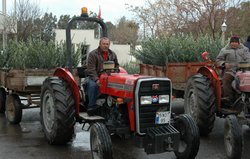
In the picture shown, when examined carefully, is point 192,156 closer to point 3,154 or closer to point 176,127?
point 176,127

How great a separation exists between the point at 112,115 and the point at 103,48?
121 centimetres

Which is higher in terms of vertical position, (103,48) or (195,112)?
(103,48)

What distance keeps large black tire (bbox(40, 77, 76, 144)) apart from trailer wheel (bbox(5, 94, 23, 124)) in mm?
1642

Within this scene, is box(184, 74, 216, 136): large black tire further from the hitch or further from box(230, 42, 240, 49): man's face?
the hitch

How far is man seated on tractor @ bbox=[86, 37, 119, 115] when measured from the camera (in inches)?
229

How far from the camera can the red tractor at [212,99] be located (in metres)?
6.26

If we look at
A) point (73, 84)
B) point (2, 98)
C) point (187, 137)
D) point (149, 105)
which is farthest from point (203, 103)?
point (2, 98)

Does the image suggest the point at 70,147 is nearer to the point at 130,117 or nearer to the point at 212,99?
the point at 130,117

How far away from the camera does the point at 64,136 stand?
20.1 feet

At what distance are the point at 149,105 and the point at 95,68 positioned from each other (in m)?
1.37

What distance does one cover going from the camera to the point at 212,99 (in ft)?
22.4

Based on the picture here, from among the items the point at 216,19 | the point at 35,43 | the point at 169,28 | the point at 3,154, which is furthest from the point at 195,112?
the point at 169,28

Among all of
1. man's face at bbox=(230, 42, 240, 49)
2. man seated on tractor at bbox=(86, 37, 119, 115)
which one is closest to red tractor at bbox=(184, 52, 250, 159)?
man's face at bbox=(230, 42, 240, 49)

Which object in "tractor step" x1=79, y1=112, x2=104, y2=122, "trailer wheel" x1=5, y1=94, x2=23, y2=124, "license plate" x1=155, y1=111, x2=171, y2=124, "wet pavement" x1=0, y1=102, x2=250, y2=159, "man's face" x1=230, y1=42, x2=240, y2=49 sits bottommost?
"wet pavement" x1=0, y1=102, x2=250, y2=159
